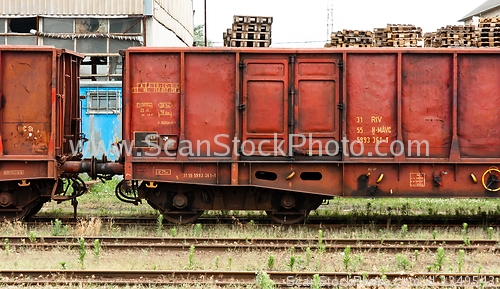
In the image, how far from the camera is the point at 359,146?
456 inches

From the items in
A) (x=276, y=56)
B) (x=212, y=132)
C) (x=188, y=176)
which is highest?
(x=276, y=56)

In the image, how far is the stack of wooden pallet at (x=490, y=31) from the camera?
1650 centimetres

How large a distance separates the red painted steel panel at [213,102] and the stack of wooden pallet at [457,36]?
24.3ft

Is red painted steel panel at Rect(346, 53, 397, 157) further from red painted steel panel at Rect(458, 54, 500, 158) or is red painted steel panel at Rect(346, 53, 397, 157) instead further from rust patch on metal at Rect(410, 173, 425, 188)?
red painted steel panel at Rect(458, 54, 500, 158)

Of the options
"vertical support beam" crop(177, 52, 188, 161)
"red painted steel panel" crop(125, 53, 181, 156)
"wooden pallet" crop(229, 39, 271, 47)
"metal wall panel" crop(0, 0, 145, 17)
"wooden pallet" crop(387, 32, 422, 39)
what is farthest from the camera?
"metal wall panel" crop(0, 0, 145, 17)

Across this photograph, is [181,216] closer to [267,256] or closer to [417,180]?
[267,256]

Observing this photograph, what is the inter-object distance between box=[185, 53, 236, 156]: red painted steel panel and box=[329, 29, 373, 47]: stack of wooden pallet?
5485 millimetres

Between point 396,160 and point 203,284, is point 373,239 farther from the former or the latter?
point 203,284

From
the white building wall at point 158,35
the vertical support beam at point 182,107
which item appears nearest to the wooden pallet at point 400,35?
the vertical support beam at point 182,107

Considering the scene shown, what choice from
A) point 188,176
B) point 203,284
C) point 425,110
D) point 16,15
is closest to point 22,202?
point 188,176

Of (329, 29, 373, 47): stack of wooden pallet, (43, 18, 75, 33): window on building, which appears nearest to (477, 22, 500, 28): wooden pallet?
(329, 29, 373, 47): stack of wooden pallet

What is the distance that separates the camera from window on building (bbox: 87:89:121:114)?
20250 mm

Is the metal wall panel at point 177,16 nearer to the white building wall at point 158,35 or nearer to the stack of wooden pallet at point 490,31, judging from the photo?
the white building wall at point 158,35

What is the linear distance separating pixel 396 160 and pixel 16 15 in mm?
15652
